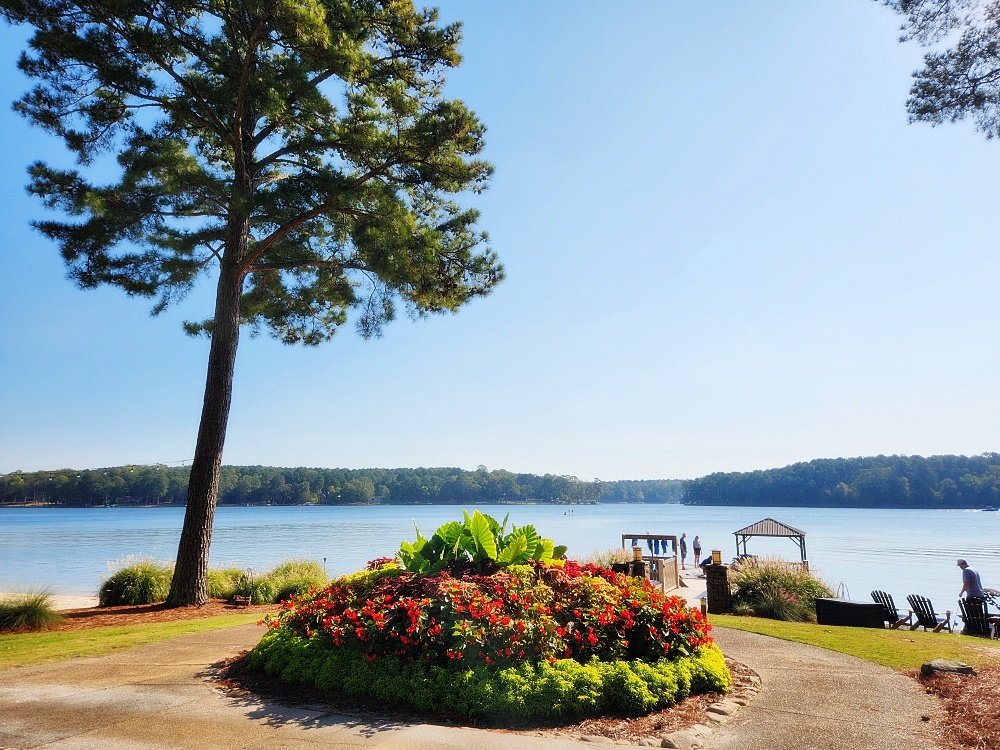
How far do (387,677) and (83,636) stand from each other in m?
5.37

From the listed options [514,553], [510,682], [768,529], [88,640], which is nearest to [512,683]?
[510,682]

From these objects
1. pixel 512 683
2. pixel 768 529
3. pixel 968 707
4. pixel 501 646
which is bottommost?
pixel 768 529

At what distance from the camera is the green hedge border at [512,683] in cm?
438

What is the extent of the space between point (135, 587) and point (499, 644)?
922 cm

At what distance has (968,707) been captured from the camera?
15.3ft

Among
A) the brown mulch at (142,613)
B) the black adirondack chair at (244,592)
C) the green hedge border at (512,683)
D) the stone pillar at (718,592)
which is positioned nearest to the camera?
the green hedge border at (512,683)

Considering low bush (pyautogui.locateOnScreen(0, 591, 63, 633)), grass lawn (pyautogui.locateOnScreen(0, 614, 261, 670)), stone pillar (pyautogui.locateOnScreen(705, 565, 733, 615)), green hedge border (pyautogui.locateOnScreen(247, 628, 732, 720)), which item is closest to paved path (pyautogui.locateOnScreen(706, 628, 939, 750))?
green hedge border (pyautogui.locateOnScreen(247, 628, 732, 720))

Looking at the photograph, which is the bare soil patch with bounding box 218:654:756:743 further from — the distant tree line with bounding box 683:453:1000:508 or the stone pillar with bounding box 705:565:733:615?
the distant tree line with bounding box 683:453:1000:508

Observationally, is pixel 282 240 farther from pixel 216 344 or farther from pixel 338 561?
pixel 338 561

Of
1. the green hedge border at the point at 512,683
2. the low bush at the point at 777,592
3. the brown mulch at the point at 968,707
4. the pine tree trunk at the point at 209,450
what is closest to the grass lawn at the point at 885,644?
the brown mulch at the point at 968,707

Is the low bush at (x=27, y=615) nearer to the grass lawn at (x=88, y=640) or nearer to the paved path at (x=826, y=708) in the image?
the grass lawn at (x=88, y=640)

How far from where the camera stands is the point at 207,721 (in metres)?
4.15

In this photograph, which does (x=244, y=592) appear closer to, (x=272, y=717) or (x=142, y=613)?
(x=142, y=613)

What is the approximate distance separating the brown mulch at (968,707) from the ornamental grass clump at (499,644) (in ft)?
5.25
